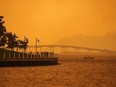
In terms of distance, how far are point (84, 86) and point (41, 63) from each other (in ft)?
231

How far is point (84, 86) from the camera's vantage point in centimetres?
9781

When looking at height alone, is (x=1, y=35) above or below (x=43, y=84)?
above

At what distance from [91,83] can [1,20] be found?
272 feet

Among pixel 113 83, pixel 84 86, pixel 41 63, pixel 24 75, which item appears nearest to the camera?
pixel 84 86

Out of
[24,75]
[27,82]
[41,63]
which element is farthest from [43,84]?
[41,63]

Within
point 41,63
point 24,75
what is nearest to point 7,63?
point 41,63

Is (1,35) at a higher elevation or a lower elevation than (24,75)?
higher

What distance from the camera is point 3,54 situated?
16888 cm

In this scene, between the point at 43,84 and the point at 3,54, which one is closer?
the point at 43,84

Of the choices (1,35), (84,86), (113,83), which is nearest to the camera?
(84,86)

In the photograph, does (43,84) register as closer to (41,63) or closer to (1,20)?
(41,63)

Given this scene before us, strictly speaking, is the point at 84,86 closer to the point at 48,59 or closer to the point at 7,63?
the point at 7,63

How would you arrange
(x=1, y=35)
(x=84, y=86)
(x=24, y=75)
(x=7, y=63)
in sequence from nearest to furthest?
(x=84, y=86), (x=24, y=75), (x=7, y=63), (x=1, y=35)

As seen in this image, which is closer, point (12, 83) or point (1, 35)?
point (12, 83)
